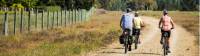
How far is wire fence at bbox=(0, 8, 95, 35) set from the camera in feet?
88.2

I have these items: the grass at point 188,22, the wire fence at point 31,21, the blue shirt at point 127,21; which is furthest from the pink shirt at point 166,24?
the grass at point 188,22

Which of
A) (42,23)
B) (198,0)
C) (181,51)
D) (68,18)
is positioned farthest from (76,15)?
(198,0)

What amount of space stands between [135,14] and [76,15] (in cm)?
2692

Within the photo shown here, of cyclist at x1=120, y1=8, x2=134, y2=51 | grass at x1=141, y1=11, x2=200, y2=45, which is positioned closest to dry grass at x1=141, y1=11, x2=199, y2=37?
grass at x1=141, y1=11, x2=200, y2=45

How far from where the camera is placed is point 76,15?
162 feet

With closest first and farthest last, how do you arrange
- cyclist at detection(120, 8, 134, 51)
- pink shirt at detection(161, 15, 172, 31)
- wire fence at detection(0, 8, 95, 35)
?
pink shirt at detection(161, 15, 172, 31)
cyclist at detection(120, 8, 134, 51)
wire fence at detection(0, 8, 95, 35)

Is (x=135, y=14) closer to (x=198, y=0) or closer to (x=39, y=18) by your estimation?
(x=39, y=18)

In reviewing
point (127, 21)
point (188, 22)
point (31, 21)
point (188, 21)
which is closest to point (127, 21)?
point (127, 21)

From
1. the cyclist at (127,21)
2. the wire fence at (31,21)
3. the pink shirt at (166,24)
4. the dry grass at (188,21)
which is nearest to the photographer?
the pink shirt at (166,24)

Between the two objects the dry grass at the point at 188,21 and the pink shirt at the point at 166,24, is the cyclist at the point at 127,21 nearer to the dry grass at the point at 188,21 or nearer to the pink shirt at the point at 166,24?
the pink shirt at the point at 166,24

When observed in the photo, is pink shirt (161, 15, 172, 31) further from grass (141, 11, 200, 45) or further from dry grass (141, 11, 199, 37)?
dry grass (141, 11, 199, 37)

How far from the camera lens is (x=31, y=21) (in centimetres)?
3183

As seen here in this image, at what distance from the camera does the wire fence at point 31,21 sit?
2690cm

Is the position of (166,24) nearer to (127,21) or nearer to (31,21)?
(127,21)
